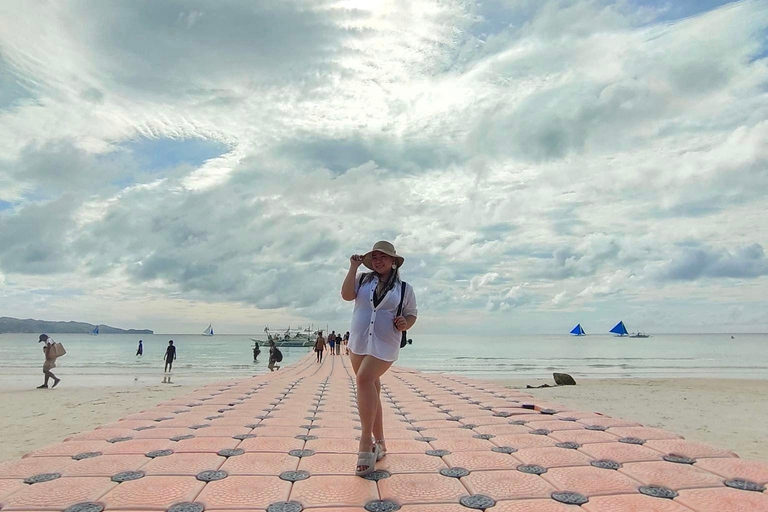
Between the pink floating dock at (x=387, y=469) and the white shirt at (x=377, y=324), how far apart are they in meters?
0.86

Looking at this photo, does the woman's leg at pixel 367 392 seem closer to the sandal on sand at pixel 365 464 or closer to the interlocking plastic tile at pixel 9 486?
the sandal on sand at pixel 365 464

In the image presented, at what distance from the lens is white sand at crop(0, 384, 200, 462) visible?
836 centimetres

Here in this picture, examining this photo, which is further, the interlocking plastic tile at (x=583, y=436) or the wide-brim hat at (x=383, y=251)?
the interlocking plastic tile at (x=583, y=436)

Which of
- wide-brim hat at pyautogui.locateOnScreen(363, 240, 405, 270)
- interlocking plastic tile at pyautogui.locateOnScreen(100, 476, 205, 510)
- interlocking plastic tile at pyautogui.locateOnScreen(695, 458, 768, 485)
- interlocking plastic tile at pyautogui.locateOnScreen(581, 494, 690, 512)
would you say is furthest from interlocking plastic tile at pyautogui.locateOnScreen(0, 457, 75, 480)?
interlocking plastic tile at pyautogui.locateOnScreen(695, 458, 768, 485)

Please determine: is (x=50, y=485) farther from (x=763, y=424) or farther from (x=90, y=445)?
(x=763, y=424)

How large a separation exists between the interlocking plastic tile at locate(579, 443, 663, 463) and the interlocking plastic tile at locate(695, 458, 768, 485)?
32 centimetres

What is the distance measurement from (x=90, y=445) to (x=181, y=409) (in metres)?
1.99

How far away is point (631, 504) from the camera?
2662 millimetres

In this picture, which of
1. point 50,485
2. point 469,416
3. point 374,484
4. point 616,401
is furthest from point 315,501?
point 616,401

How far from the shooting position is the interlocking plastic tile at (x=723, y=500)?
8.42ft

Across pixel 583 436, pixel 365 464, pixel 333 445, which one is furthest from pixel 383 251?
pixel 583 436

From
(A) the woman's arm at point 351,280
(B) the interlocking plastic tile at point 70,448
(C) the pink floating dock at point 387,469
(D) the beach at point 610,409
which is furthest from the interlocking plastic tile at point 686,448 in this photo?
(B) the interlocking plastic tile at point 70,448

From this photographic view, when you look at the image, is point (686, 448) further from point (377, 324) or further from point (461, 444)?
point (377, 324)

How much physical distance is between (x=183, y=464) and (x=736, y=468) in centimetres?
396
